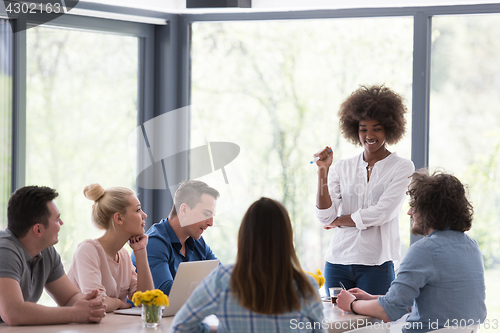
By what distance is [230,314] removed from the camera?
5.32 ft

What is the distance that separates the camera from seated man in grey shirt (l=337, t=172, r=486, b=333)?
6.88 ft

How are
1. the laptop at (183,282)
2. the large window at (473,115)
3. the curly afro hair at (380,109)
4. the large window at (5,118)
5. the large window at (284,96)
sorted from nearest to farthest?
the laptop at (183,282), the curly afro hair at (380,109), the large window at (5,118), the large window at (473,115), the large window at (284,96)

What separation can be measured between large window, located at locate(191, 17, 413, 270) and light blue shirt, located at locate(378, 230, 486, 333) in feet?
5.65

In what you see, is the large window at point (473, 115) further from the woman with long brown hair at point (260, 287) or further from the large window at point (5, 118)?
the large window at point (5, 118)

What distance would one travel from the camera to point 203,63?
4.38 metres

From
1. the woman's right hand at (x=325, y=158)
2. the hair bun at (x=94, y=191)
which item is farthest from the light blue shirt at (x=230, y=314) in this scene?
the woman's right hand at (x=325, y=158)

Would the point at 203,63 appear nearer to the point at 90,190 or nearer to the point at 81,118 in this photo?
the point at 81,118

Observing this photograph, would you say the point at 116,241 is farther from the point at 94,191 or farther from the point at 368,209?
the point at 368,209

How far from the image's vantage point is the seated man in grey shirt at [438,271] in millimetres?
2098

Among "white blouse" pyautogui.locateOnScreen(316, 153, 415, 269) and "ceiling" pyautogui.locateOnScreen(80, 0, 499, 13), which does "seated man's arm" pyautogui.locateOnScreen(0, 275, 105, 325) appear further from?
"ceiling" pyautogui.locateOnScreen(80, 0, 499, 13)

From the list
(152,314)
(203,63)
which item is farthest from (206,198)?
(203,63)

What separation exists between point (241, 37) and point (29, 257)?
8.35 ft

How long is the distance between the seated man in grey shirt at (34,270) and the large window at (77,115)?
4.92ft

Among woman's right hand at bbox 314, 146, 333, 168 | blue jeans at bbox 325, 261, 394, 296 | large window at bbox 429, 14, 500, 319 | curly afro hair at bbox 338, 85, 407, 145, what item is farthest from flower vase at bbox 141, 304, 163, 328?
large window at bbox 429, 14, 500, 319
